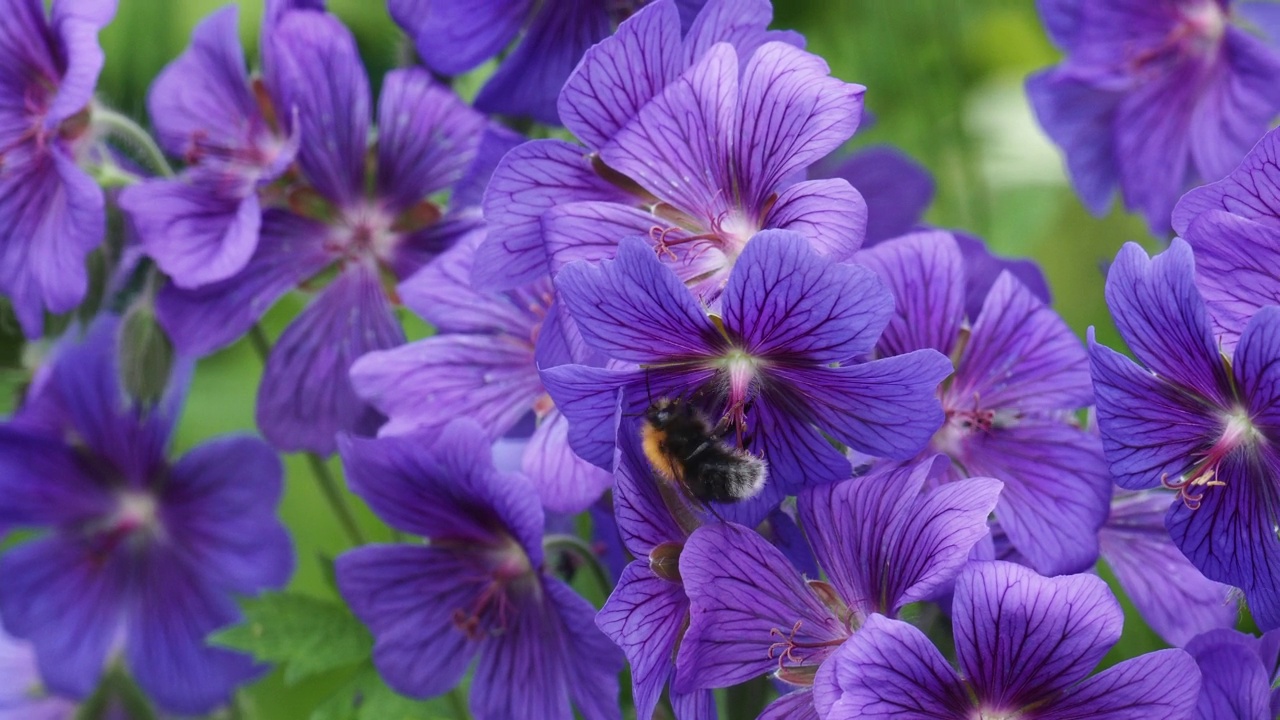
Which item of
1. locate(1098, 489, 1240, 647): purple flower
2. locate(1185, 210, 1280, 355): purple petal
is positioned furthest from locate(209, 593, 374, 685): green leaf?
locate(1185, 210, 1280, 355): purple petal

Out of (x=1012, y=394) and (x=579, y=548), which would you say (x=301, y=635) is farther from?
(x=1012, y=394)

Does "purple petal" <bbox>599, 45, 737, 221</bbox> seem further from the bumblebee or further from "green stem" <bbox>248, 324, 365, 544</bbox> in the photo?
"green stem" <bbox>248, 324, 365, 544</bbox>

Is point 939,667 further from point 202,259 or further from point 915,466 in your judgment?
point 202,259

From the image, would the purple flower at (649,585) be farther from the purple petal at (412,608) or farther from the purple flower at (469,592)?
the purple petal at (412,608)

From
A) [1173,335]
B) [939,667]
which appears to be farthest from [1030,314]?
[939,667]

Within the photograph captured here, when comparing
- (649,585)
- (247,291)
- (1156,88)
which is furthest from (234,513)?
(1156,88)

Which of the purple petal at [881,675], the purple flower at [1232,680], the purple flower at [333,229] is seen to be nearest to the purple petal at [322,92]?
the purple flower at [333,229]
